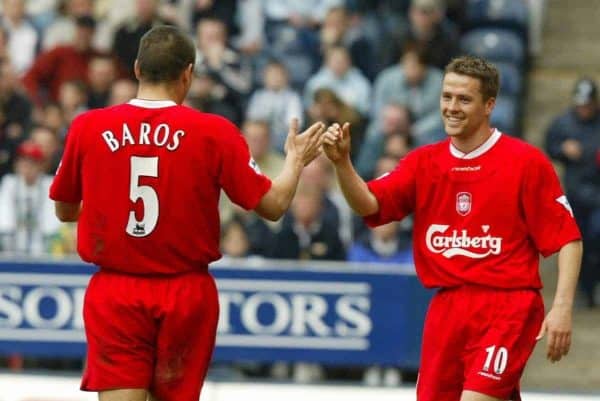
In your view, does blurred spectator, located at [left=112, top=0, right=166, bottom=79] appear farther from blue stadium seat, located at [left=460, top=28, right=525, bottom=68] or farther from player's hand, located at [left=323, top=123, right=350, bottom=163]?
player's hand, located at [left=323, top=123, right=350, bottom=163]

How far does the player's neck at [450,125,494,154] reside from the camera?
24.4 ft

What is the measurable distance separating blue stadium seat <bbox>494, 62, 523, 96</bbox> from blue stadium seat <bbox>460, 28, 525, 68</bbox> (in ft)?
0.25

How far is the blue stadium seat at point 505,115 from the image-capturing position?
13.9 m

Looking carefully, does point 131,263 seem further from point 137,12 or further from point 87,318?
point 137,12

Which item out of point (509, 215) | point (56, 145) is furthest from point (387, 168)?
point (509, 215)

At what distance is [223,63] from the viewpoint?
1405 cm

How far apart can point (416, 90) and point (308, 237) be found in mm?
2353

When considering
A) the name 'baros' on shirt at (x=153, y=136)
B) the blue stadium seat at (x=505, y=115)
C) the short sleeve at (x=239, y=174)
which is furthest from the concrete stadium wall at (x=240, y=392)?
the blue stadium seat at (x=505, y=115)

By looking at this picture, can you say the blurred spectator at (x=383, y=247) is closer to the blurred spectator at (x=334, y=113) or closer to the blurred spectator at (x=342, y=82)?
the blurred spectator at (x=334, y=113)

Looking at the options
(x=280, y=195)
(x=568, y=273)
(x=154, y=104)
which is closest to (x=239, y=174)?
(x=280, y=195)

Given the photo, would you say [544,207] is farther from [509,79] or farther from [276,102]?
[509,79]

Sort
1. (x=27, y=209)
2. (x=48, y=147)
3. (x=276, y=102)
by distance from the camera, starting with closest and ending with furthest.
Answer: (x=27, y=209), (x=48, y=147), (x=276, y=102)

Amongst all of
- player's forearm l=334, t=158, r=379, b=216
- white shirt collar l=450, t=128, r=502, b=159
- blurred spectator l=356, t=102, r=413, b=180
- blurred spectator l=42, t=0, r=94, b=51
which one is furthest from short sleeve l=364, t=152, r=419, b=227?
blurred spectator l=42, t=0, r=94, b=51

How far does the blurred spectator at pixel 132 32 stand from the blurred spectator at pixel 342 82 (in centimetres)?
152
